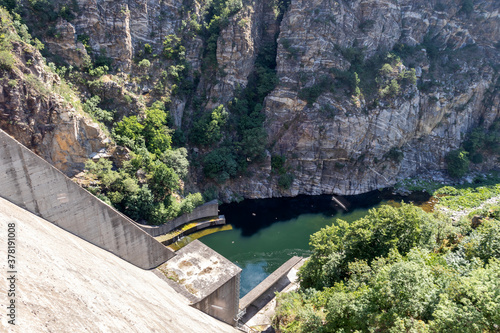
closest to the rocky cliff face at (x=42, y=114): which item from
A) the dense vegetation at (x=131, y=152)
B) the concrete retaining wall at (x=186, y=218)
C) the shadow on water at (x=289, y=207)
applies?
the dense vegetation at (x=131, y=152)

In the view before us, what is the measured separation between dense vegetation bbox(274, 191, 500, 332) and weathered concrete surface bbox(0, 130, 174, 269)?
8909mm

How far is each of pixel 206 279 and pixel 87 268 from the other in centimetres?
675

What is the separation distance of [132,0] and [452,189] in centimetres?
4730

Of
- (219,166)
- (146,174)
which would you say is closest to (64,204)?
(146,174)

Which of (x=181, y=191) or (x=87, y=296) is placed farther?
(x=181, y=191)

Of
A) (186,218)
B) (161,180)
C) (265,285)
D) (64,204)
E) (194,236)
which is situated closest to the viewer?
(64,204)

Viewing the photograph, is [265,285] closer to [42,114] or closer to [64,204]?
[64,204]

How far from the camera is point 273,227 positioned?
3027 centimetres

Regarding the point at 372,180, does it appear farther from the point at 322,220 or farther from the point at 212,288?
the point at 212,288

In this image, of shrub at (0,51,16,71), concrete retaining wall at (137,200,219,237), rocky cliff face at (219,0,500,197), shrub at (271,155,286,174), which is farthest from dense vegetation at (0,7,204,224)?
shrub at (271,155,286,174)

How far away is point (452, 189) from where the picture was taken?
1516 inches

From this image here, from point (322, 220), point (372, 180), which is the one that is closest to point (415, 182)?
point (372, 180)

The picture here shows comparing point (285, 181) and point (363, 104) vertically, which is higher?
point (363, 104)

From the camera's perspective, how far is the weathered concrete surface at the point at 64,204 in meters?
11.4
